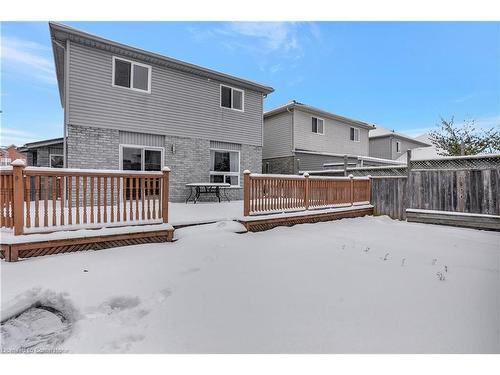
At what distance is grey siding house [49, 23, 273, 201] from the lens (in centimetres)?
698

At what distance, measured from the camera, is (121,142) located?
769 centimetres

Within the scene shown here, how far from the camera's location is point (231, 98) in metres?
10.0

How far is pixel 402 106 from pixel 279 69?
797cm

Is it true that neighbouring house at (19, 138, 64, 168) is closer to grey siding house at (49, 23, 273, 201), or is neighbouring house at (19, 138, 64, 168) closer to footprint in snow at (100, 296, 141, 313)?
grey siding house at (49, 23, 273, 201)

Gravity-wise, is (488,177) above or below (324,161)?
below

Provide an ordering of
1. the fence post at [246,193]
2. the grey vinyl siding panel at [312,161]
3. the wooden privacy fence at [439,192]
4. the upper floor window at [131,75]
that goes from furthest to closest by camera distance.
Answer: the grey vinyl siding panel at [312,161] < the upper floor window at [131,75] < the wooden privacy fence at [439,192] < the fence post at [246,193]

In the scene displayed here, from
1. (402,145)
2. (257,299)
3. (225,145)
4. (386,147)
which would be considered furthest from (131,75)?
(402,145)

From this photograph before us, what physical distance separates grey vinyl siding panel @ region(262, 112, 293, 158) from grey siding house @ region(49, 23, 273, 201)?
10.2ft

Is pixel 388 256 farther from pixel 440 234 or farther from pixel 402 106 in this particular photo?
pixel 402 106

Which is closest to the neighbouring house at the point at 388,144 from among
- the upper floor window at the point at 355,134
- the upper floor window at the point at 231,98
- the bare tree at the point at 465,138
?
the upper floor window at the point at 355,134

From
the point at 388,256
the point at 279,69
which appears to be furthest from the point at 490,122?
the point at 388,256

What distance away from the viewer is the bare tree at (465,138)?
40.7 ft

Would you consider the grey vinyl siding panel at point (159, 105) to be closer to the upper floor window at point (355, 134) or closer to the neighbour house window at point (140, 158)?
the neighbour house window at point (140, 158)

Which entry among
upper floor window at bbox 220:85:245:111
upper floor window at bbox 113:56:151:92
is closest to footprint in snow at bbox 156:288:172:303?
upper floor window at bbox 113:56:151:92
